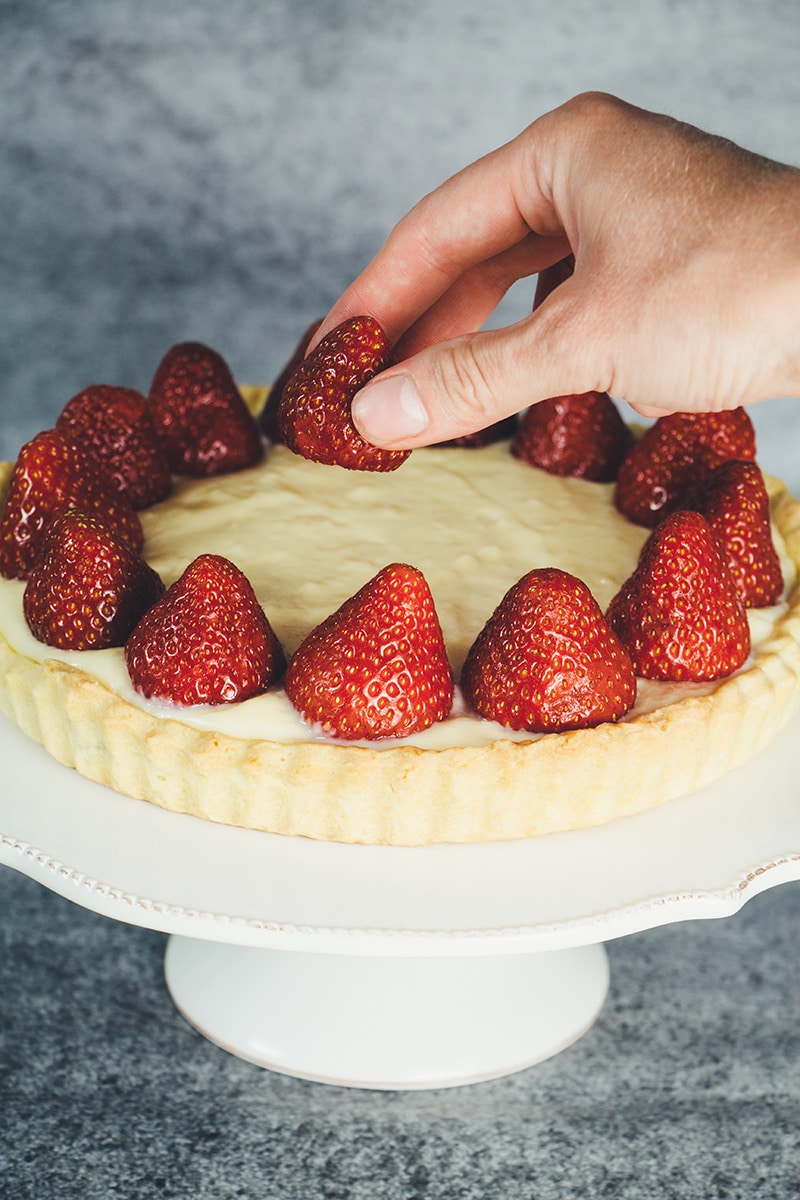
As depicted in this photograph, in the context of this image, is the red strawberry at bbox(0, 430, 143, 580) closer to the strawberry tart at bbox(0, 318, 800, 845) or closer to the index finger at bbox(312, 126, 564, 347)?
the strawberry tart at bbox(0, 318, 800, 845)

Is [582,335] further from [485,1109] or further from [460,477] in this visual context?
[485,1109]

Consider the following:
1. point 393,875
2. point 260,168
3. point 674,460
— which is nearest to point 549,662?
point 393,875

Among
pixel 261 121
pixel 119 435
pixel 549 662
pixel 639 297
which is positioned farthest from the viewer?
pixel 261 121

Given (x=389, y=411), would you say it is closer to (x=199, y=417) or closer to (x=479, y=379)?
(x=479, y=379)

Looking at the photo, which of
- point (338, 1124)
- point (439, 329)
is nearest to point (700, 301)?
point (439, 329)

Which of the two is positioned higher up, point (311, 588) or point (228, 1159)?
point (311, 588)

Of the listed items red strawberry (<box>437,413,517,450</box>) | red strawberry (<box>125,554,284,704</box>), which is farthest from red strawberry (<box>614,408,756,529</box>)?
red strawberry (<box>125,554,284,704</box>)

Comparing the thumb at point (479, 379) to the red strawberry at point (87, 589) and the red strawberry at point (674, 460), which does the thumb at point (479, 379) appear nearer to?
the red strawberry at point (87, 589)
